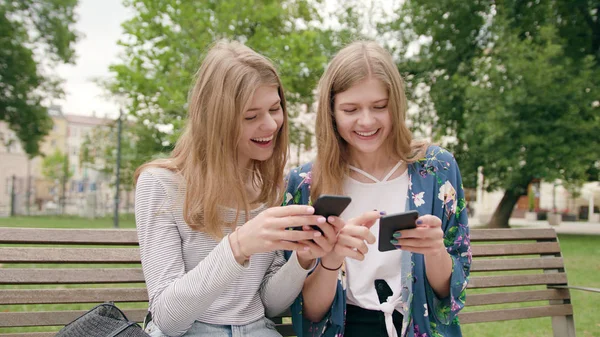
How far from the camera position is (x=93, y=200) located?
29.4 meters

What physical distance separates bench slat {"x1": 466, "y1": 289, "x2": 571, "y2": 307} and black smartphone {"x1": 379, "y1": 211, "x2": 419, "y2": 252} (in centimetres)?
182

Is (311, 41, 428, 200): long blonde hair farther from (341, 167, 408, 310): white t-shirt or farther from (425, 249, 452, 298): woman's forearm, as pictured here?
(425, 249, 452, 298): woman's forearm

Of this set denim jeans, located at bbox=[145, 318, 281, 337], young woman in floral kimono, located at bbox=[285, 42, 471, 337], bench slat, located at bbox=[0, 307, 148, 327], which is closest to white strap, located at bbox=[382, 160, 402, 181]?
young woman in floral kimono, located at bbox=[285, 42, 471, 337]

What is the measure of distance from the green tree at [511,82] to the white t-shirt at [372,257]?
52.4ft

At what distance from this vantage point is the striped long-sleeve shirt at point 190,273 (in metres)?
1.88

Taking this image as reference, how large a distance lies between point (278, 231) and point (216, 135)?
601 mm

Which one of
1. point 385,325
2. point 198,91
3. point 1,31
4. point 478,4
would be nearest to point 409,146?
point 385,325

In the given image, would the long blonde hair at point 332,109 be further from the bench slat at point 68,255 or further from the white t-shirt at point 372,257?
the bench slat at point 68,255

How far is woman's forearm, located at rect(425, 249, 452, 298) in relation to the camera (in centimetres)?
217

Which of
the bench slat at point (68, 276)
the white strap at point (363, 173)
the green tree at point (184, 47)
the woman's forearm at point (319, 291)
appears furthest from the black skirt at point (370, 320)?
the green tree at point (184, 47)

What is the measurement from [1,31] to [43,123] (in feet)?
16.0

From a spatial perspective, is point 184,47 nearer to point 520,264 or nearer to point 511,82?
point 511,82

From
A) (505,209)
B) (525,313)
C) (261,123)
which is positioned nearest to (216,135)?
(261,123)

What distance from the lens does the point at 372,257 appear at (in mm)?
2434
